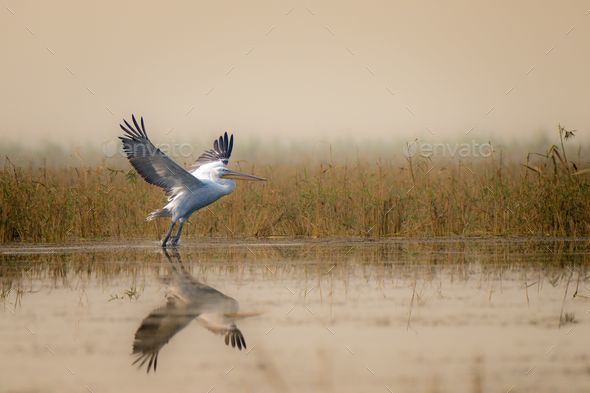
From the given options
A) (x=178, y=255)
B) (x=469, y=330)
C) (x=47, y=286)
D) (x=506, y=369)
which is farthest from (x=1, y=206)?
(x=506, y=369)

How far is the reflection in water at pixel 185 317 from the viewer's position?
7039mm

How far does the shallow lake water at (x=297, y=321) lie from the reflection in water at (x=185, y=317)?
18 mm

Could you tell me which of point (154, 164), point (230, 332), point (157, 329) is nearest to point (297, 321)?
point (230, 332)

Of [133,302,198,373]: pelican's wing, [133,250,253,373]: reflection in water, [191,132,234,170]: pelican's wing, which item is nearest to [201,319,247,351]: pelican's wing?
[133,250,253,373]: reflection in water

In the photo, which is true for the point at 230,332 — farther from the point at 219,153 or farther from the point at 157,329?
the point at 219,153

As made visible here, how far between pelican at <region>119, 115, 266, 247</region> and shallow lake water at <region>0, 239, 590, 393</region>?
1395 mm

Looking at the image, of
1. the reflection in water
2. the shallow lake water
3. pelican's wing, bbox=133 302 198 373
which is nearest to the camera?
the shallow lake water

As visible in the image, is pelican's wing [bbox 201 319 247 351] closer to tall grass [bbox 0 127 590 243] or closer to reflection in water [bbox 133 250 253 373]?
reflection in water [bbox 133 250 253 373]

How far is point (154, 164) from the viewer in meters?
14.1

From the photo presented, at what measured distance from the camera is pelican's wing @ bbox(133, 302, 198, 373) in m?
6.72

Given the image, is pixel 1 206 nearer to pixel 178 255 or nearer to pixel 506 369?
pixel 178 255

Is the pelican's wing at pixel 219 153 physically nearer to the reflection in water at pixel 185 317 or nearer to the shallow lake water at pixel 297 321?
the shallow lake water at pixel 297 321

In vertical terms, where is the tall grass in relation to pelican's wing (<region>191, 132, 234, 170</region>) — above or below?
below

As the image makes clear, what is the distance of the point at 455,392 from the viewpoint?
5.67 meters
